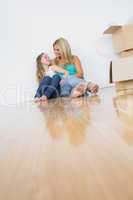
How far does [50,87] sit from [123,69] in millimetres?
704

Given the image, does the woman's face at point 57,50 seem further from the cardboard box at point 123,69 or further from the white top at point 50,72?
the cardboard box at point 123,69

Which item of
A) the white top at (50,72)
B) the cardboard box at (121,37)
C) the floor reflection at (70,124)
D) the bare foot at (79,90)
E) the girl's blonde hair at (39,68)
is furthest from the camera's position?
the girl's blonde hair at (39,68)

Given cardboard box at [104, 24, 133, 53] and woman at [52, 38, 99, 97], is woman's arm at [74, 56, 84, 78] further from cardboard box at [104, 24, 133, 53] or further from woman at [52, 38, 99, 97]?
cardboard box at [104, 24, 133, 53]

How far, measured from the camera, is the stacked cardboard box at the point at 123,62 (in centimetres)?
267

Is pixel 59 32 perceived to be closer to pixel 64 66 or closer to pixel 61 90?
pixel 64 66

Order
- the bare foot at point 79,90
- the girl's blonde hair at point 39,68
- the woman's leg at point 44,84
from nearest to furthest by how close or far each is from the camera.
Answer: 1. the bare foot at point 79,90
2. the woman's leg at point 44,84
3. the girl's blonde hair at point 39,68

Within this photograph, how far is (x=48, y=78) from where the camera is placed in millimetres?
2975

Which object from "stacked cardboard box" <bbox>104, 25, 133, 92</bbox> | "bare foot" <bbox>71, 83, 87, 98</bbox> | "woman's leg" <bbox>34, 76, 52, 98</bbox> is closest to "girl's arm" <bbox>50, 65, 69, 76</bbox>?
"woman's leg" <bbox>34, 76, 52, 98</bbox>

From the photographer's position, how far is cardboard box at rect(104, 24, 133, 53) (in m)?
2.82

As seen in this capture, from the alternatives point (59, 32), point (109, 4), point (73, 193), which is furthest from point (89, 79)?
point (73, 193)

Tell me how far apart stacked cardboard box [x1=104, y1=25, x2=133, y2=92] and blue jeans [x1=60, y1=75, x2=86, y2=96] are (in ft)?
1.09

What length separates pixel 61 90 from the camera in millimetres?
2943

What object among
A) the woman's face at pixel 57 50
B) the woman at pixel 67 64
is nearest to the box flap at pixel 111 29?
the woman at pixel 67 64

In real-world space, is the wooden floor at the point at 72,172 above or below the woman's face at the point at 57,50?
below
